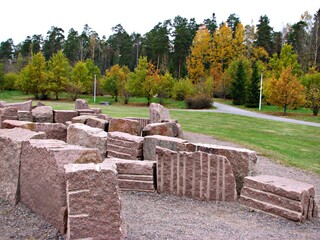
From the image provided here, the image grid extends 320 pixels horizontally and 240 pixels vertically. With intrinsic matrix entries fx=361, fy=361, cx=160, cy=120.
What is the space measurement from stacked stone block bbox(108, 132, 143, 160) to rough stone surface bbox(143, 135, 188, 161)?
0.14 meters

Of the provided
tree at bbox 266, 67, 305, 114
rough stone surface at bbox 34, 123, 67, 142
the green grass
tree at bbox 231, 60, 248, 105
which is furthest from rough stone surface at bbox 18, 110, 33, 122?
tree at bbox 231, 60, 248, 105

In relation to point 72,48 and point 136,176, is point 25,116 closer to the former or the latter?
point 136,176

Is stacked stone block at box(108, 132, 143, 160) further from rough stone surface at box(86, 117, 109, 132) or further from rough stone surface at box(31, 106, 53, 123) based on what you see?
rough stone surface at box(31, 106, 53, 123)

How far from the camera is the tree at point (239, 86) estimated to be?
46.6 meters

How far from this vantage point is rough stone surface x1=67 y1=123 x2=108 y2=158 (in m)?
8.27

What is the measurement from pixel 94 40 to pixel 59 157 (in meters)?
77.3

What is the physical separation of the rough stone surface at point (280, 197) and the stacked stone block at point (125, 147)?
2797mm

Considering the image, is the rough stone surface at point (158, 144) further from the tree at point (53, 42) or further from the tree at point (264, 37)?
the tree at point (53, 42)

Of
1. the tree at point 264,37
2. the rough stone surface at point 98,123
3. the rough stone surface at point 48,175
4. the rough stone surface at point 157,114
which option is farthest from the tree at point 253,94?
the rough stone surface at point 48,175

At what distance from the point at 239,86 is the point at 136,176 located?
41.6 meters

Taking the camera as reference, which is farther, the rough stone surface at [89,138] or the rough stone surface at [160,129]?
the rough stone surface at [160,129]

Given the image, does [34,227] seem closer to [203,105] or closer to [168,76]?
[203,105]

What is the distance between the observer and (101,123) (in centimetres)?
1101

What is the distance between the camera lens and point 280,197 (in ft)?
18.5
